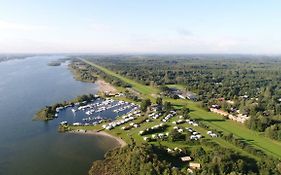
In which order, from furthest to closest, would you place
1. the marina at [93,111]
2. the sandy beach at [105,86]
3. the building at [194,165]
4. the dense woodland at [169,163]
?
the sandy beach at [105,86] < the marina at [93,111] < the building at [194,165] < the dense woodland at [169,163]

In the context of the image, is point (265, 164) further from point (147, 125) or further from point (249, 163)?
point (147, 125)

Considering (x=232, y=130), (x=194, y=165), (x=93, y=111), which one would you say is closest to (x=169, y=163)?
(x=194, y=165)

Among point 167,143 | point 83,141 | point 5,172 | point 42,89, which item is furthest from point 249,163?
point 42,89

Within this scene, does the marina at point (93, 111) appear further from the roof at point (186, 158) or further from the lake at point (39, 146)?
the roof at point (186, 158)

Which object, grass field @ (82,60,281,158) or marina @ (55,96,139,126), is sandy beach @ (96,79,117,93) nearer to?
marina @ (55,96,139,126)

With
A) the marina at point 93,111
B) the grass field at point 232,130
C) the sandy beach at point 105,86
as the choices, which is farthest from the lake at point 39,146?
the sandy beach at point 105,86

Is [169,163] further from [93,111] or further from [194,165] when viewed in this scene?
[93,111]

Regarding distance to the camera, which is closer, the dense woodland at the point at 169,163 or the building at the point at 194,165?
the dense woodland at the point at 169,163

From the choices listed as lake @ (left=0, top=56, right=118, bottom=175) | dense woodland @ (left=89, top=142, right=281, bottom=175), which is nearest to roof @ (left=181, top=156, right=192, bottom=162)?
dense woodland @ (left=89, top=142, right=281, bottom=175)
